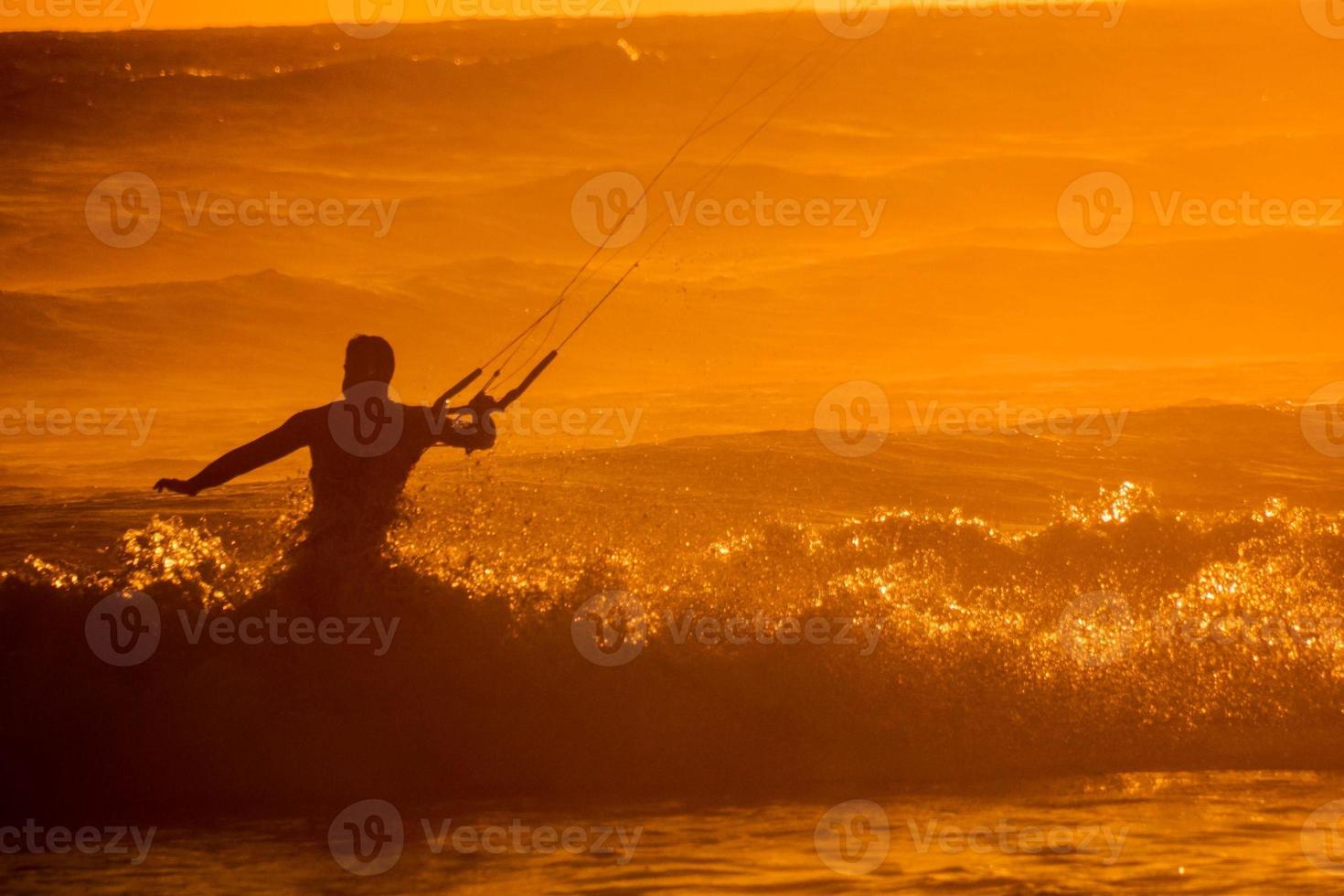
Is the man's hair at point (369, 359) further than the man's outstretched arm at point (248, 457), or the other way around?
the man's hair at point (369, 359)

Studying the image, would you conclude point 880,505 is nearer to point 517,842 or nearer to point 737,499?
point 737,499

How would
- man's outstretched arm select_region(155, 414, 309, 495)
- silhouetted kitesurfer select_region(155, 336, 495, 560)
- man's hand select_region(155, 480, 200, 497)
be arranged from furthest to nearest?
silhouetted kitesurfer select_region(155, 336, 495, 560)
man's outstretched arm select_region(155, 414, 309, 495)
man's hand select_region(155, 480, 200, 497)

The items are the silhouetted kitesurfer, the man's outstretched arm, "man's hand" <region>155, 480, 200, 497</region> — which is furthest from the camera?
the silhouetted kitesurfer

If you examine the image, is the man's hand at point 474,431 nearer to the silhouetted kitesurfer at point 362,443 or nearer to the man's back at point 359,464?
the silhouetted kitesurfer at point 362,443

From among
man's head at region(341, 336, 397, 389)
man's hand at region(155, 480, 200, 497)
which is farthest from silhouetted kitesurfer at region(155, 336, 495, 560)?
man's hand at region(155, 480, 200, 497)

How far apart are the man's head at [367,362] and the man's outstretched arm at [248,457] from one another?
0.95 ft

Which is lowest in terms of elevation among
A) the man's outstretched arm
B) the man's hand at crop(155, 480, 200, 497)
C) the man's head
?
the man's hand at crop(155, 480, 200, 497)

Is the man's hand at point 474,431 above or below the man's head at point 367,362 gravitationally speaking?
below

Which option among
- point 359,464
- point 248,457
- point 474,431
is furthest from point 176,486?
point 474,431

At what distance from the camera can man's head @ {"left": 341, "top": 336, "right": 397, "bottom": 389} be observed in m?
7.26

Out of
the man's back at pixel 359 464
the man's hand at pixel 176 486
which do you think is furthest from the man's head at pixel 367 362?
the man's hand at pixel 176 486

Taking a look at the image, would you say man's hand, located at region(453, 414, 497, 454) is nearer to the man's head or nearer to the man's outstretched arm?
the man's head

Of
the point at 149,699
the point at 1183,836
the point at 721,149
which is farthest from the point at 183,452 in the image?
the point at 721,149

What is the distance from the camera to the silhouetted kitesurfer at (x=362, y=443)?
7.25 meters
